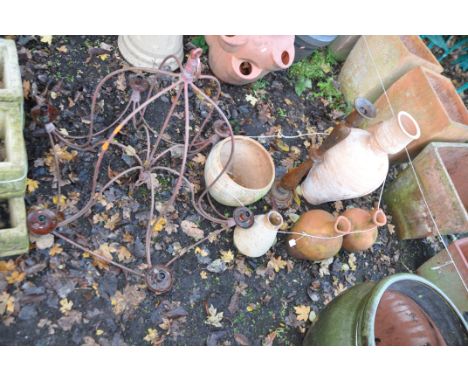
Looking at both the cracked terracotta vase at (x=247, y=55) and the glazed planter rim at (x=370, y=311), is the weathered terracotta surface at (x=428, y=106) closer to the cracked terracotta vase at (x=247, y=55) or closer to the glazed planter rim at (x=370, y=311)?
the cracked terracotta vase at (x=247, y=55)

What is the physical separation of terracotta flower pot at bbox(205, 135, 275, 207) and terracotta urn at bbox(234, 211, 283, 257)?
204 millimetres

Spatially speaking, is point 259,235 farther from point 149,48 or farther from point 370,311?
point 149,48

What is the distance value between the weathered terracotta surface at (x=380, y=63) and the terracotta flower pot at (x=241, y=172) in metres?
1.75

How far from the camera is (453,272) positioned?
11.8ft

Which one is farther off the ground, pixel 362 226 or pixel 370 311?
pixel 370 311

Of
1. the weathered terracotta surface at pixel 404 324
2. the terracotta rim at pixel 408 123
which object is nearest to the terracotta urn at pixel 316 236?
the weathered terracotta surface at pixel 404 324

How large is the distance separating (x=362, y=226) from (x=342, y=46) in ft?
7.48

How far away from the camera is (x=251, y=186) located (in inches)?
138

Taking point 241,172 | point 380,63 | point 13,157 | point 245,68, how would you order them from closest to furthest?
point 13,157
point 241,172
point 245,68
point 380,63

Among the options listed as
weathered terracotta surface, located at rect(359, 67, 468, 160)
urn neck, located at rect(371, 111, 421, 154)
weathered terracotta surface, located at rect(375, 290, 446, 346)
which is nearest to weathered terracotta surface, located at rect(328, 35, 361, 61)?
weathered terracotta surface, located at rect(359, 67, 468, 160)

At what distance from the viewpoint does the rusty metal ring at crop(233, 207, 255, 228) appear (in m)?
3.07

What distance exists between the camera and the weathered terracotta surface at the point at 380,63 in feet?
13.5

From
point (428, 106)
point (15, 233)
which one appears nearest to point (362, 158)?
point (428, 106)

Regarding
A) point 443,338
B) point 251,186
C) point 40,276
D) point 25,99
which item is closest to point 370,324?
point 443,338
